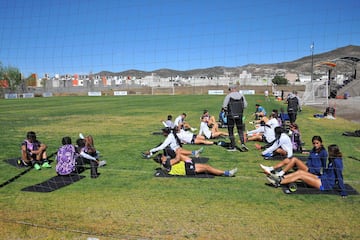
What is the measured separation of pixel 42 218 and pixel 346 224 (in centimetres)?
489

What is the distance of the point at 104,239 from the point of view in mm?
4598

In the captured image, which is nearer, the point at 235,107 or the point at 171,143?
the point at 171,143

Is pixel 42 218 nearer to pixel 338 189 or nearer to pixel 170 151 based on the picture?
pixel 170 151

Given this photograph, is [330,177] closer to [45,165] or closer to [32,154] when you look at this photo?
[45,165]

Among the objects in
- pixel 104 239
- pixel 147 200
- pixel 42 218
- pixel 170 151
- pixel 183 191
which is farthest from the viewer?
pixel 170 151

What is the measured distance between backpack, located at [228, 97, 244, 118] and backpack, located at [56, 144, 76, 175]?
502 centimetres

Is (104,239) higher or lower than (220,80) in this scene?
lower

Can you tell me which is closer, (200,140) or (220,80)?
(200,140)

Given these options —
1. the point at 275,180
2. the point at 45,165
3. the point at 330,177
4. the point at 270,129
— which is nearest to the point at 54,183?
the point at 45,165

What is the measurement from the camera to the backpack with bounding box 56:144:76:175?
765 cm

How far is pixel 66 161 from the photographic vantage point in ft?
25.3

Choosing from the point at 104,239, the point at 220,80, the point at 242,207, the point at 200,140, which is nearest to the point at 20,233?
the point at 104,239

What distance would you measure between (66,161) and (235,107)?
5314mm

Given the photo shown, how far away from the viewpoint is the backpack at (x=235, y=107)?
10.1m
